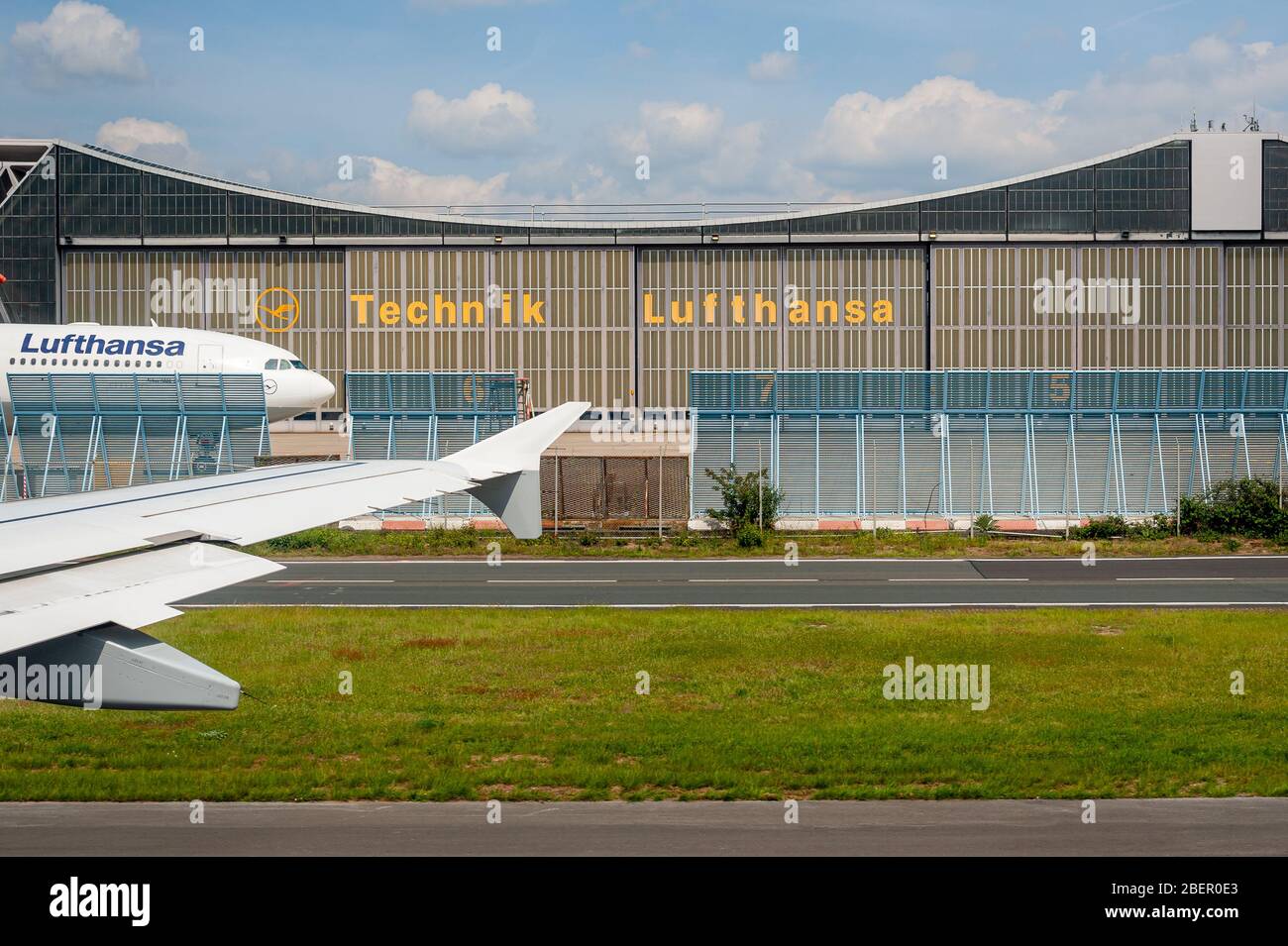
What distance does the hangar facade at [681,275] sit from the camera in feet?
178

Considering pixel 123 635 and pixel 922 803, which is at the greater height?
pixel 123 635

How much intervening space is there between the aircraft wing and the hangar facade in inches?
1788

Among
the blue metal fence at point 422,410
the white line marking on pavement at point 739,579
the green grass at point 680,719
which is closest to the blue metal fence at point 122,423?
the blue metal fence at point 422,410

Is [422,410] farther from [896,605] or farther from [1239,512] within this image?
[1239,512]

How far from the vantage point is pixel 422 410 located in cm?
4053

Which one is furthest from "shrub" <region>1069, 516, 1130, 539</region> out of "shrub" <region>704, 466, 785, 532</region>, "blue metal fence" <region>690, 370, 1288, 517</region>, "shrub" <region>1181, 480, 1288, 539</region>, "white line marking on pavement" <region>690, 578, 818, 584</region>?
"white line marking on pavement" <region>690, 578, 818, 584</region>

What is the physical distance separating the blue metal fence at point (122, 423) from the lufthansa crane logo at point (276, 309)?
1624 cm

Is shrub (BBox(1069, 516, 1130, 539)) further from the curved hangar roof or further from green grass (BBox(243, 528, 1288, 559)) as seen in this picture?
the curved hangar roof

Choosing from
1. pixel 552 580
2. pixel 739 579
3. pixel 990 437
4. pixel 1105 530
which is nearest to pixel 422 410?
pixel 552 580

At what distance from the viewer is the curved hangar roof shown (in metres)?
53.3

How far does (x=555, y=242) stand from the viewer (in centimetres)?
5606
